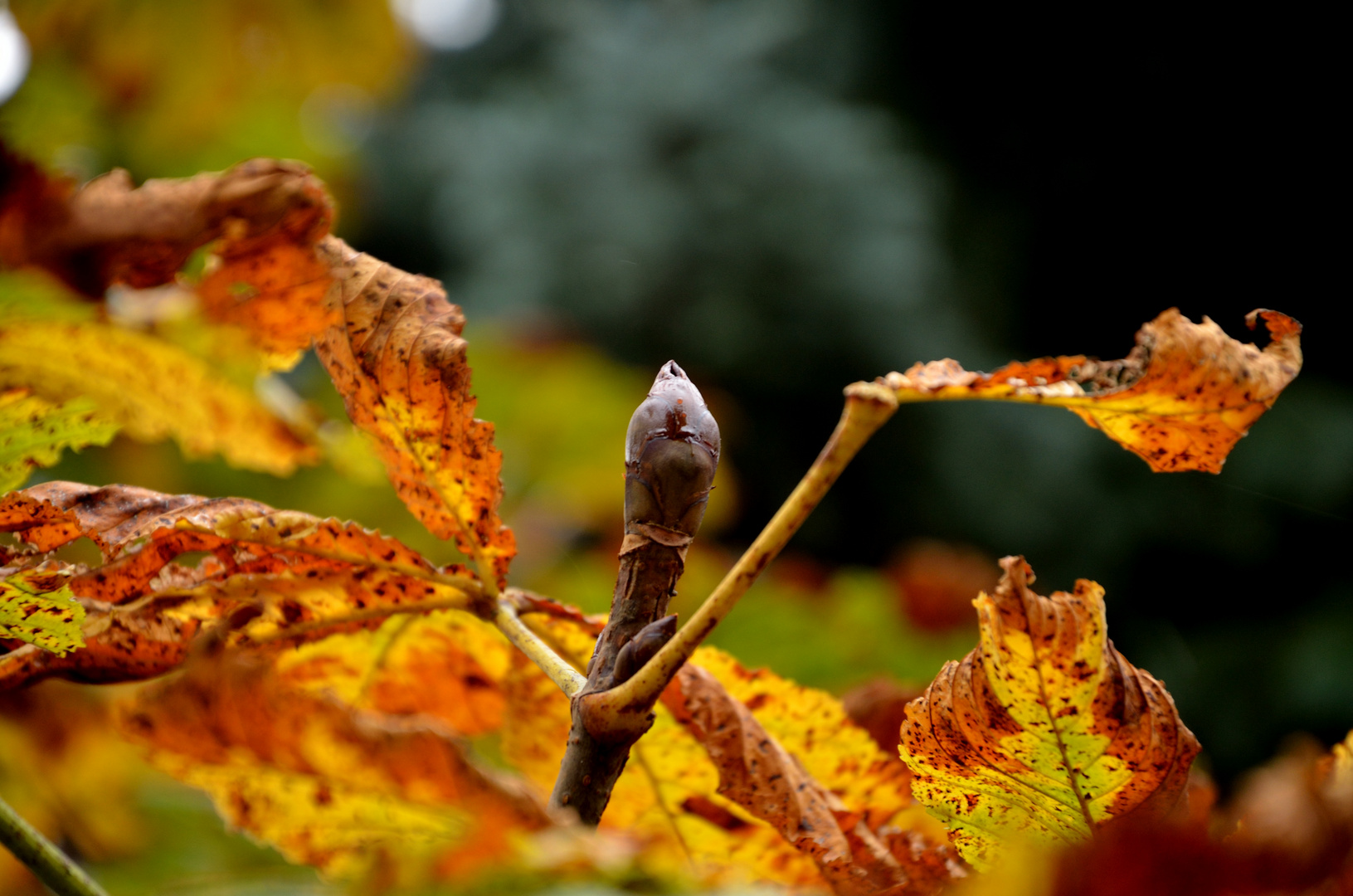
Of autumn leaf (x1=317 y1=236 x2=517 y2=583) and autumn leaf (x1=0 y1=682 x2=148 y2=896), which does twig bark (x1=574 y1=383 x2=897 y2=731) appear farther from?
autumn leaf (x1=0 y1=682 x2=148 y2=896)

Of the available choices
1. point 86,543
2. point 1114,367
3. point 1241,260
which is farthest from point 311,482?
point 1241,260

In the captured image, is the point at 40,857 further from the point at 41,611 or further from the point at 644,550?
the point at 644,550

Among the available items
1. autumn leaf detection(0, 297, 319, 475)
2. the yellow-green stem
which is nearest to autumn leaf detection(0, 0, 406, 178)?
autumn leaf detection(0, 297, 319, 475)

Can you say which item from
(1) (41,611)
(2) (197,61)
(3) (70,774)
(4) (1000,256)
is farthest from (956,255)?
(1) (41,611)

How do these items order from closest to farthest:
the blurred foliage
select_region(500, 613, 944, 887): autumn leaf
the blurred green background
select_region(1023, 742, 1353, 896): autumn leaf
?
select_region(1023, 742, 1353, 896): autumn leaf, select_region(500, 613, 944, 887): autumn leaf, the blurred foliage, the blurred green background

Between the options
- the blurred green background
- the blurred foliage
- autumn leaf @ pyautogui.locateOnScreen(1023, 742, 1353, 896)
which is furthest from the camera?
the blurred green background

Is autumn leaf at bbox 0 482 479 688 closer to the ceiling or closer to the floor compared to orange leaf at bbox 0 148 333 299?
closer to the floor
